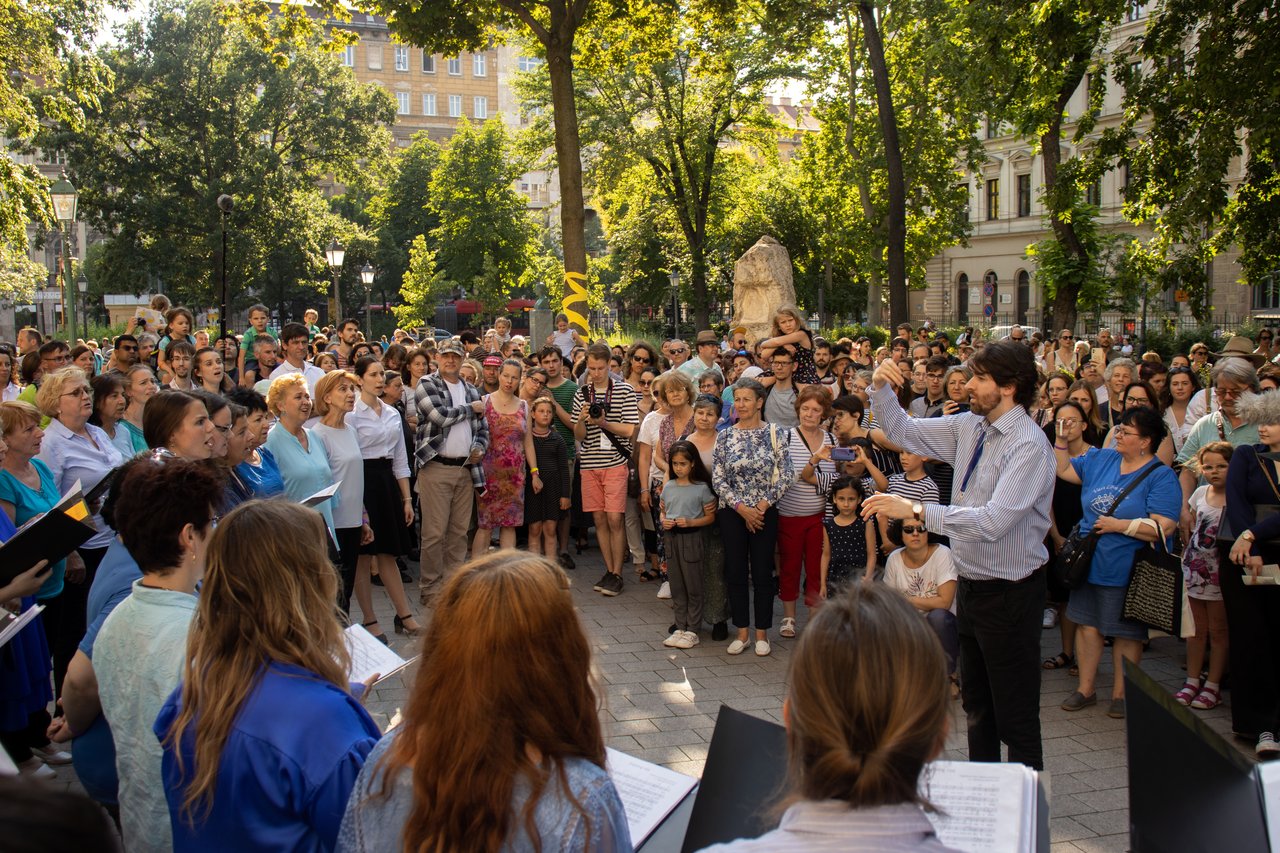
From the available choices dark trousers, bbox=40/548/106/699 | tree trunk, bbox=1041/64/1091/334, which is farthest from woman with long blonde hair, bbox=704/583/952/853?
tree trunk, bbox=1041/64/1091/334

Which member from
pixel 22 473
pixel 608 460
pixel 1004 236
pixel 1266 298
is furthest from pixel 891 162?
pixel 1004 236

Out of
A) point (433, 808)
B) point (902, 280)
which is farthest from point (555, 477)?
point (902, 280)

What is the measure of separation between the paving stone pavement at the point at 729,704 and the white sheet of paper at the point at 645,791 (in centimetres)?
130

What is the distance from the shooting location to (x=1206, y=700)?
636 centimetres

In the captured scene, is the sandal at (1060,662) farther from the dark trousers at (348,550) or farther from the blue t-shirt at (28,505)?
the blue t-shirt at (28,505)

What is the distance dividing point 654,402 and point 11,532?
5782 millimetres

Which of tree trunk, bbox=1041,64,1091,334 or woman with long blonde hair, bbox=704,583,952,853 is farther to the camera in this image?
tree trunk, bbox=1041,64,1091,334

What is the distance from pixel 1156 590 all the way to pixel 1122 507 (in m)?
0.52

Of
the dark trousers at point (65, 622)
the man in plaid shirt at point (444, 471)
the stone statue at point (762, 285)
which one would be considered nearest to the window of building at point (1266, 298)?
the stone statue at point (762, 285)

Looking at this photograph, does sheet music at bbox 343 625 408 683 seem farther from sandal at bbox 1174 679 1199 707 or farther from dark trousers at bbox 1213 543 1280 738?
sandal at bbox 1174 679 1199 707

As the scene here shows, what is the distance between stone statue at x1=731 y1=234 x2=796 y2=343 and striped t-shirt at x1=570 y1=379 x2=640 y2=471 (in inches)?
496

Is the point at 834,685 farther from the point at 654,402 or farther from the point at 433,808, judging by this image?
the point at 654,402

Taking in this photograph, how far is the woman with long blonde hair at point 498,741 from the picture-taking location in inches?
76.2

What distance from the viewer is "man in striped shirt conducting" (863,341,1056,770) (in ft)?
14.5
